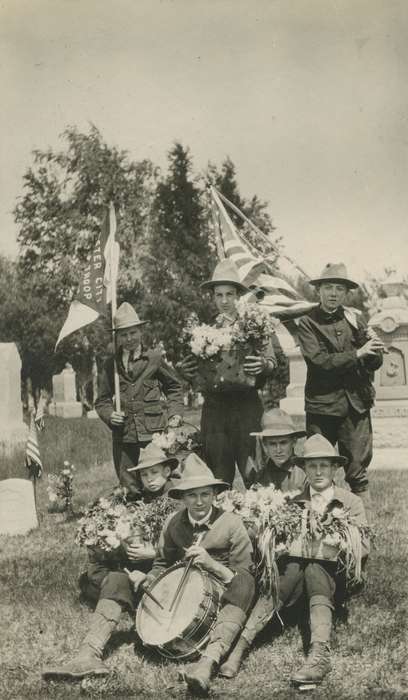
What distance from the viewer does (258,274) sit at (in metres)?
11.9

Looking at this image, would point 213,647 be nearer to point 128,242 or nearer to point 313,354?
point 313,354

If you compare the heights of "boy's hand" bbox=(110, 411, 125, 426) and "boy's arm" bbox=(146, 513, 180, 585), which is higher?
"boy's hand" bbox=(110, 411, 125, 426)

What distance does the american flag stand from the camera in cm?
1017

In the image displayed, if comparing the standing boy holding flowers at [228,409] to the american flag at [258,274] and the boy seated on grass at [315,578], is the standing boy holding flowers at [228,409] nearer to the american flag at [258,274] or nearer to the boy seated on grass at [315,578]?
the boy seated on grass at [315,578]

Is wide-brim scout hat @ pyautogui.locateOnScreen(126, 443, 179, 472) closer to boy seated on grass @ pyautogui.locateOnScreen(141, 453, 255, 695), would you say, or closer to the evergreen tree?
boy seated on grass @ pyautogui.locateOnScreen(141, 453, 255, 695)

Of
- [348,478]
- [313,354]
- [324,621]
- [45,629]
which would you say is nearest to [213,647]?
[324,621]

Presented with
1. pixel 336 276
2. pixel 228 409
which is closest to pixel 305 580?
pixel 228 409

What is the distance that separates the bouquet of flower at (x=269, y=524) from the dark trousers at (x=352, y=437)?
1.35 m

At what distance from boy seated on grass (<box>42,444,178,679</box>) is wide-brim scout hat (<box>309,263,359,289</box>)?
6.22 ft

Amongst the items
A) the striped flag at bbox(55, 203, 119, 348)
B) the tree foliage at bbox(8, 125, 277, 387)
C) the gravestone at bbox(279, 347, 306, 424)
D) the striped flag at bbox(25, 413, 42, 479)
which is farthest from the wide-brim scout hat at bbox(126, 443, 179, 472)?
the tree foliage at bbox(8, 125, 277, 387)

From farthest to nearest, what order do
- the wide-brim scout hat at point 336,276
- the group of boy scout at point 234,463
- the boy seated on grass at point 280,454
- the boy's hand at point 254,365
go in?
the wide-brim scout hat at point 336,276, the boy's hand at point 254,365, the boy seated on grass at point 280,454, the group of boy scout at point 234,463

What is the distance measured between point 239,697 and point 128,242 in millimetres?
33038

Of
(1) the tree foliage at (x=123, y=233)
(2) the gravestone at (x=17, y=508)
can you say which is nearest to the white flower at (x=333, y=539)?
(2) the gravestone at (x=17, y=508)

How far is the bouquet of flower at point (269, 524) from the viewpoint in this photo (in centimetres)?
476
